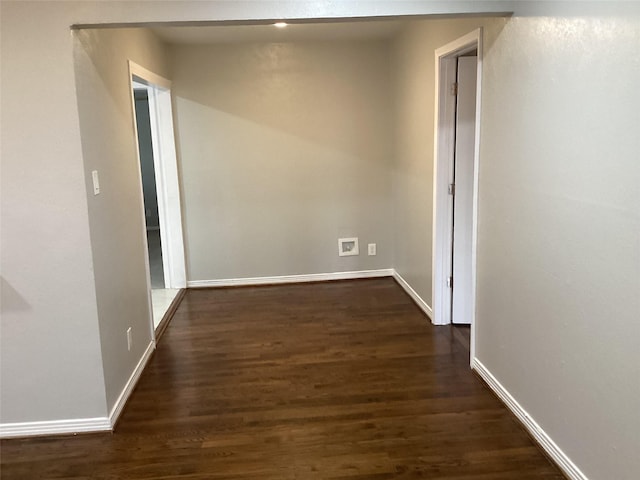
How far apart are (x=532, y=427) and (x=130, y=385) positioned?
7.18ft

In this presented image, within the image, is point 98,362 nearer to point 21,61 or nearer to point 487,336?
point 21,61

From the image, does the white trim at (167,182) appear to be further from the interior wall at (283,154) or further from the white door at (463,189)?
the white door at (463,189)

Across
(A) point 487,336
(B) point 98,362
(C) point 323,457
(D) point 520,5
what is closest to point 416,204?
(A) point 487,336

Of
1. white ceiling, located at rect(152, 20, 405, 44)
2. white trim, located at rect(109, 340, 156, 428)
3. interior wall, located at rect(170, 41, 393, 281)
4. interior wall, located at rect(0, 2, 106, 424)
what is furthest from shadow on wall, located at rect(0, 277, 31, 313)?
interior wall, located at rect(170, 41, 393, 281)

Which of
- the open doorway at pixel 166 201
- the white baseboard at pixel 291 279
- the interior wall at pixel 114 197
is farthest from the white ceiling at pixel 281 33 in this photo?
the white baseboard at pixel 291 279

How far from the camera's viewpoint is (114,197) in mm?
2889

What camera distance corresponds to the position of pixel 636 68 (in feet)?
5.49

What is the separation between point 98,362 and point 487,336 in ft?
6.90

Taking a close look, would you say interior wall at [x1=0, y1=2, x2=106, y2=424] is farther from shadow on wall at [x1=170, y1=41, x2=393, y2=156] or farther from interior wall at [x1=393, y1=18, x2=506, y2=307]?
shadow on wall at [x1=170, y1=41, x2=393, y2=156]

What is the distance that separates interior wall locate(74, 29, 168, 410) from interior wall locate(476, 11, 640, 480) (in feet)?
6.67

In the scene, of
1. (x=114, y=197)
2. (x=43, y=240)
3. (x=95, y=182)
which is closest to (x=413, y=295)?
(x=114, y=197)

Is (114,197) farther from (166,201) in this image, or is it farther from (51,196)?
(166,201)

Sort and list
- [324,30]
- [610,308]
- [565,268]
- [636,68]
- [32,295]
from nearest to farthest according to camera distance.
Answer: [636,68], [610,308], [565,268], [32,295], [324,30]

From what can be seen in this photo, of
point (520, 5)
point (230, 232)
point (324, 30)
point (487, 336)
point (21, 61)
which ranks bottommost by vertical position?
point (487, 336)
